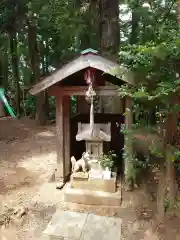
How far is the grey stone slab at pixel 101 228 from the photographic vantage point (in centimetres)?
395

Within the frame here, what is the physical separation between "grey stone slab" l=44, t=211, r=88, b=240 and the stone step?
0.35 m

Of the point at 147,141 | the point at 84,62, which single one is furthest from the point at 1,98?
the point at 147,141

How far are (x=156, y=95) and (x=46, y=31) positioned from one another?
1012cm

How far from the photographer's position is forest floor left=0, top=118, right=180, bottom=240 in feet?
13.4

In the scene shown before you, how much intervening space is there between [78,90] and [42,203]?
250cm

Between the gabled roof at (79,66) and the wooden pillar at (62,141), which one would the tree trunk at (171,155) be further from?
the wooden pillar at (62,141)

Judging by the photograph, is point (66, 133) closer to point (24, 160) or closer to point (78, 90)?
point (78, 90)

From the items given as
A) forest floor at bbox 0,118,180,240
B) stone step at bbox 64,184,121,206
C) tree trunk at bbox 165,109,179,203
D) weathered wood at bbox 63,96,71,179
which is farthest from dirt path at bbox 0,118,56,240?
tree trunk at bbox 165,109,179,203

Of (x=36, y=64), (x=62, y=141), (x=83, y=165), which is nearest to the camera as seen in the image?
(x=83, y=165)

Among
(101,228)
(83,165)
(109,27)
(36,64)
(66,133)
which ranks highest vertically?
(109,27)

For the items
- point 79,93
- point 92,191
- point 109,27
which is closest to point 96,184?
point 92,191

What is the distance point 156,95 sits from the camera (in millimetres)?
3340

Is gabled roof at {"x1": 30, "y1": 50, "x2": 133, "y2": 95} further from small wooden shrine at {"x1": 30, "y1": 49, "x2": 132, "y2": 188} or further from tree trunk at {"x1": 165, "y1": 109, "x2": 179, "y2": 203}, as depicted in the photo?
tree trunk at {"x1": 165, "y1": 109, "x2": 179, "y2": 203}

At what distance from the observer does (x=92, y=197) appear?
4.84 metres
